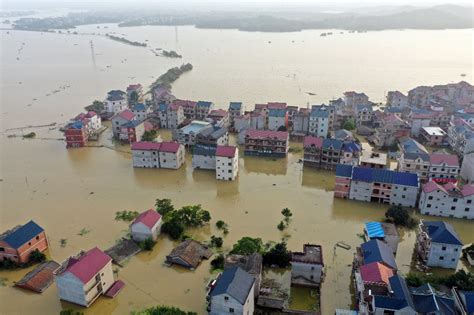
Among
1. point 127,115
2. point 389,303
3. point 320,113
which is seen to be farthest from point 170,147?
point 389,303

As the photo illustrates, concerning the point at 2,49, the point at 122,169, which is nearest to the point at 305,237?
the point at 122,169

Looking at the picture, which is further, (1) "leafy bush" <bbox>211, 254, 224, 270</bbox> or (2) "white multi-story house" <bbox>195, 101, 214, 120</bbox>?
(2) "white multi-story house" <bbox>195, 101, 214, 120</bbox>

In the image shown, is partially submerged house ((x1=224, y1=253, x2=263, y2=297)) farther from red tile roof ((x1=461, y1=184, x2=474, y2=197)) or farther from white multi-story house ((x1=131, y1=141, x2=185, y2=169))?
white multi-story house ((x1=131, y1=141, x2=185, y2=169))

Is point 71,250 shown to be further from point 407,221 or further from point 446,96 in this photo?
point 446,96

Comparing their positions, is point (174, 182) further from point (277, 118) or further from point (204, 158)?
point (277, 118)

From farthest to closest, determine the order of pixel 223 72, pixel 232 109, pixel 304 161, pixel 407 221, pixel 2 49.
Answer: pixel 2 49, pixel 223 72, pixel 232 109, pixel 304 161, pixel 407 221

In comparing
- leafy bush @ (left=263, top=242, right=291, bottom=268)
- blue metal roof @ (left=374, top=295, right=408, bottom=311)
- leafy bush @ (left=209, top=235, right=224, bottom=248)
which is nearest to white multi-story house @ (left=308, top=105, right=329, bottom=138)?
leafy bush @ (left=209, top=235, right=224, bottom=248)
